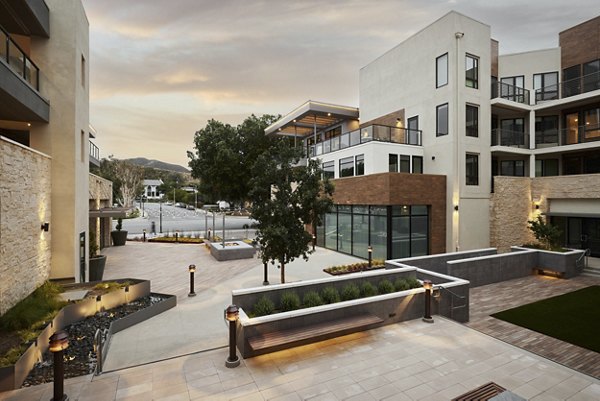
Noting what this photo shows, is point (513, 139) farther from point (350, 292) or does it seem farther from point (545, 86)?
point (350, 292)

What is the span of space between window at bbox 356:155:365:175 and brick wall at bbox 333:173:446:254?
0.97 metres

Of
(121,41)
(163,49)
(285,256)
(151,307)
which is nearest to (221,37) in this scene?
(163,49)

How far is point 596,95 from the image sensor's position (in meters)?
17.0

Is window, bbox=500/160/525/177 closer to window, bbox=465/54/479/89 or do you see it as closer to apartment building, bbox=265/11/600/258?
apartment building, bbox=265/11/600/258

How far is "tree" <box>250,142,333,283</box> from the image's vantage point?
1049 cm

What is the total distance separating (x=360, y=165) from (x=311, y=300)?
39.3ft

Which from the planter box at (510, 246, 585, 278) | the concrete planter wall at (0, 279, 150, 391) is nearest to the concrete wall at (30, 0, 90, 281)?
the concrete planter wall at (0, 279, 150, 391)

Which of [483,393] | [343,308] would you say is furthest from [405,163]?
[483,393]

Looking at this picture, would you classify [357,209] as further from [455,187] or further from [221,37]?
[221,37]

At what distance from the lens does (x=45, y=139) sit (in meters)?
10.2

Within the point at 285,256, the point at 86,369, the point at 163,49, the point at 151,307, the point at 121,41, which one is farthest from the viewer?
the point at 163,49

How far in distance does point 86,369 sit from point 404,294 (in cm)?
771

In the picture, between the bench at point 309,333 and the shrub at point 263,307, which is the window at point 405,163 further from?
the shrub at point 263,307

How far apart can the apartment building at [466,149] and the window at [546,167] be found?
0.07 meters
